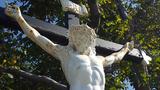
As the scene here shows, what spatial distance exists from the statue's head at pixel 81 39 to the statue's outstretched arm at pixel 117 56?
31 centimetres

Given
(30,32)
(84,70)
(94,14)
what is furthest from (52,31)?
(94,14)

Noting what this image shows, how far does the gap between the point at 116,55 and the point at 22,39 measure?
3335 mm

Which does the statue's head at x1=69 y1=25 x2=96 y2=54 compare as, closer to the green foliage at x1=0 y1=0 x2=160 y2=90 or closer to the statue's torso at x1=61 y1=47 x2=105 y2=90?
the statue's torso at x1=61 y1=47 x2=105 y2=90

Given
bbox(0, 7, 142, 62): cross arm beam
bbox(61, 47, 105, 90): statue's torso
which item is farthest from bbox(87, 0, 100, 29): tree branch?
bbox(61, 47, 105, 90): statue's torso

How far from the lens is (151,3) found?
9914 millimetres

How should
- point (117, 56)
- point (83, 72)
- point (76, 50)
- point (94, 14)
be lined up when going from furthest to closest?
point (94, 14) → point (117, 56) → point (76, 50) → point (83, 72)

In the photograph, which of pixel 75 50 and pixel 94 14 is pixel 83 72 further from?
pixel 94 14

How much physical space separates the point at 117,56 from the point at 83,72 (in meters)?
1.00

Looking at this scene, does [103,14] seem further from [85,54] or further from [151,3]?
[85,54]

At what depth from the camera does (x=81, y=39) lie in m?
6.18

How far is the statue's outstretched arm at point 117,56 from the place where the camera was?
6.45 m

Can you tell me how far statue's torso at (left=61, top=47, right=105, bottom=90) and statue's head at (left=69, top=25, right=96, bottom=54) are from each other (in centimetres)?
11

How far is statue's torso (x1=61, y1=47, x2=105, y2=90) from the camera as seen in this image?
5.73 m

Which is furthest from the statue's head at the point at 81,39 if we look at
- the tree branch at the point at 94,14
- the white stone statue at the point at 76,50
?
the tree branch at the point at 94,14
